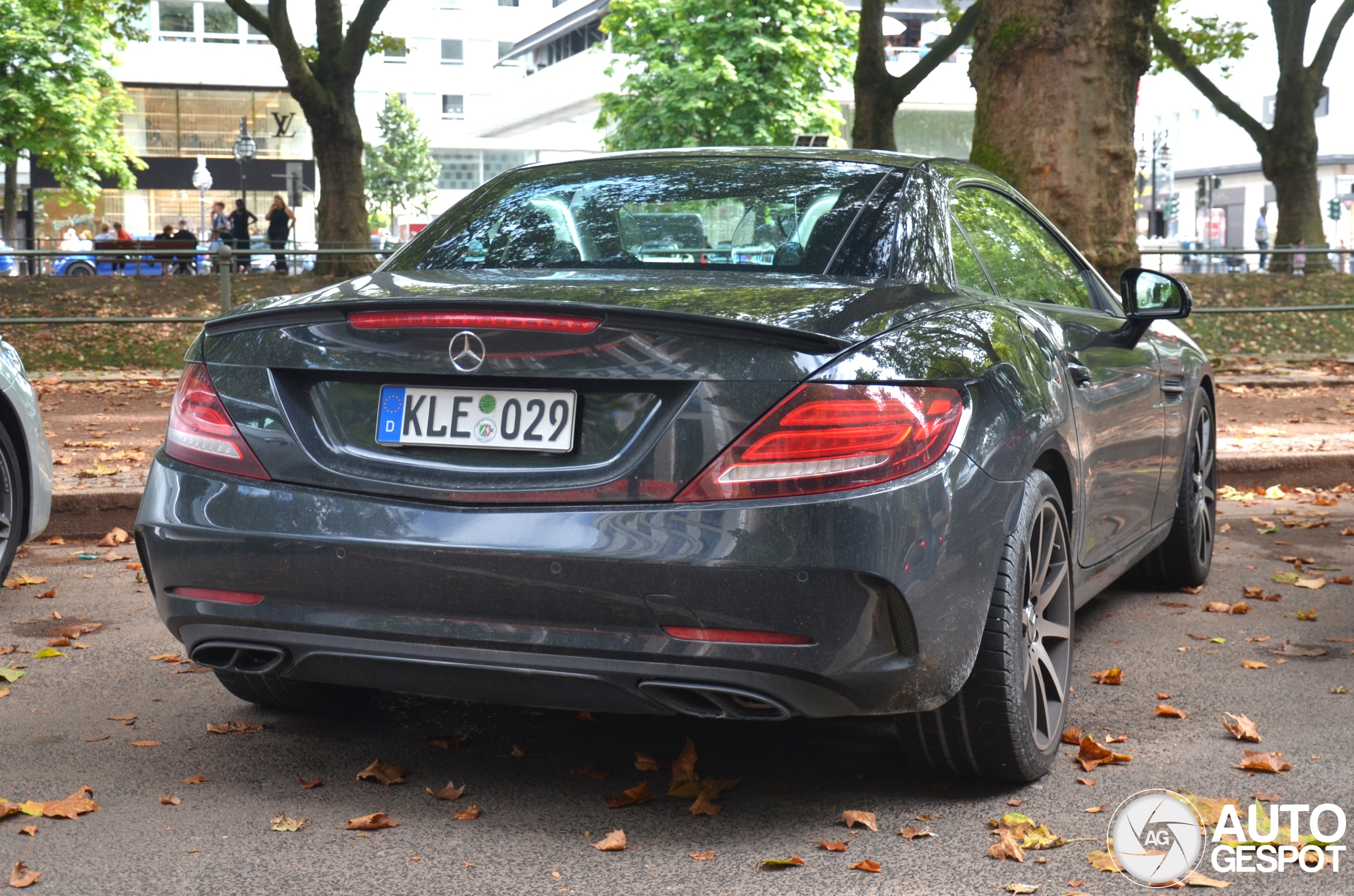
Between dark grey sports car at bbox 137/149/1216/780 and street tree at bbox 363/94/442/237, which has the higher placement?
street tree at bbox 363/94/442/237

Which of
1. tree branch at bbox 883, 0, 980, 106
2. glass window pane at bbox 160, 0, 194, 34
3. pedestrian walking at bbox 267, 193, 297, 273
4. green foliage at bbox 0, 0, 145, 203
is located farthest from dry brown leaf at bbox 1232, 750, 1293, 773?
glass window pane at bbox 160, 0, 194, 34

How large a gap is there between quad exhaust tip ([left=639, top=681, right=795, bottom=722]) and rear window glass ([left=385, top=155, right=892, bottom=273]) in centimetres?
107

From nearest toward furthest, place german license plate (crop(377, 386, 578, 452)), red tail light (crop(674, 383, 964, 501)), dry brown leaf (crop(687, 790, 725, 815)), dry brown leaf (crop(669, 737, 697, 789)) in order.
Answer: red tail light (crop(674, 383, 964, 501)), german license plate (crop(377, 386, 578, 452)), dry brown leaf (crop(687, 790, 725, 815)), dry brown leaf (crop(669, 737, 697, 789))

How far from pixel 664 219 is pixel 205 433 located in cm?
129

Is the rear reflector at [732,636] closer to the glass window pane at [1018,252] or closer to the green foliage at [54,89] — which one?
the glass window pane at [1018,252]

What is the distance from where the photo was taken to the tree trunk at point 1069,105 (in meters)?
9.69

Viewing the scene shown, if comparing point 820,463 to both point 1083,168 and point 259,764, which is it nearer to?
point 259,764

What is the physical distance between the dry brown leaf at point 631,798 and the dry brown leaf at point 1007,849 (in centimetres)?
80

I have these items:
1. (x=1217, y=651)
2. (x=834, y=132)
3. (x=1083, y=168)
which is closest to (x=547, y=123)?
(x=834, y=132)

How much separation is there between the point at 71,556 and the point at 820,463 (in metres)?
4.77

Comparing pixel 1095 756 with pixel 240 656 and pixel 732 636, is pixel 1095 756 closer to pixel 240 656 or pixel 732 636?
pixel 732 636

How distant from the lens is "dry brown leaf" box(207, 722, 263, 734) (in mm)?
4137

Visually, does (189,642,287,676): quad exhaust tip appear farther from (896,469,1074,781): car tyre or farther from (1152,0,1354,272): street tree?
(1152,0,1354,272): street tree

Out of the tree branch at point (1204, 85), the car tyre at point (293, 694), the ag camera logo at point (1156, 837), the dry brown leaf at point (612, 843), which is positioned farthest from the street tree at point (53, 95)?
the ag camera logo at point (1156, 837)
